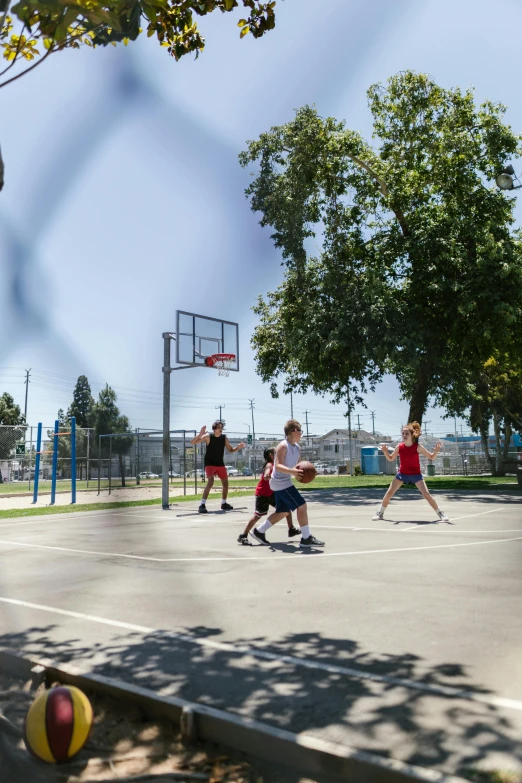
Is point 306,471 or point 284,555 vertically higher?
point 306,471

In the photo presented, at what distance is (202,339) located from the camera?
22.3m

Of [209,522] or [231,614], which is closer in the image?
[231,614]

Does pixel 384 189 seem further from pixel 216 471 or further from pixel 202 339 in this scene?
pixel 216 471

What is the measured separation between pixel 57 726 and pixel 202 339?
1929 cm

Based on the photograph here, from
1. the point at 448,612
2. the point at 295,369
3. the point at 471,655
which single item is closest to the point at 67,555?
the point at 448,612

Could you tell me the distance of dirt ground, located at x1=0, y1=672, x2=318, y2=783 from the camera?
10.4 ft

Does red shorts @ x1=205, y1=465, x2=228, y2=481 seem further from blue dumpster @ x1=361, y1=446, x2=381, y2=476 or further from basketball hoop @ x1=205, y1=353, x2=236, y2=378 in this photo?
blue dumpster @ x1=361, y1=446, x2=381, y2=476

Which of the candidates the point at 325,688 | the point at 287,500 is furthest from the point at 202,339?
the point at 325,688

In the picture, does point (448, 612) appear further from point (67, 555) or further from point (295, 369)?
point (295, 369)

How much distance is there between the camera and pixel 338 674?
418cm

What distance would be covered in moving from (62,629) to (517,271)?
22136mm

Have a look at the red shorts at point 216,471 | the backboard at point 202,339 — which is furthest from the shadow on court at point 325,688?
the backboard at point 202,339

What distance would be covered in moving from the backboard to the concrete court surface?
34.2 feet

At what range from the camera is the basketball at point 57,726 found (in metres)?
3.29
